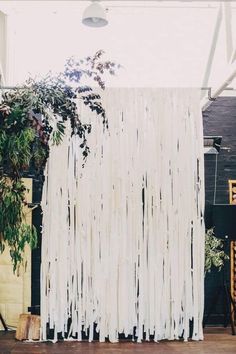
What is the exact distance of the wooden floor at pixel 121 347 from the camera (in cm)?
475

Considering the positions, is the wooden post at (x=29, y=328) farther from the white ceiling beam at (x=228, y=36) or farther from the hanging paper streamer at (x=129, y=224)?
the white ceiling beam at (x=228, y=36)

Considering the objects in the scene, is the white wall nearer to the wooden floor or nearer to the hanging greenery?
the hanging greenery

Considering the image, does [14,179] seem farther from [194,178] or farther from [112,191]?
[194,178]

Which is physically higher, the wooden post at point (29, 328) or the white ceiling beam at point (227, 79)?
the white ceiling beam at point (227, 79)

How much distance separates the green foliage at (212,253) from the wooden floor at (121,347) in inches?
35.2

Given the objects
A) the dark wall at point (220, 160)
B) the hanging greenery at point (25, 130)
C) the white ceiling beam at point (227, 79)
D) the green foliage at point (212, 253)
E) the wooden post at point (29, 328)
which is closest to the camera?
the hanging greenery at point (25, 130)

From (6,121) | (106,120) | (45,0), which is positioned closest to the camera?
(6,121)

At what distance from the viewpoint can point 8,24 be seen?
611 cm

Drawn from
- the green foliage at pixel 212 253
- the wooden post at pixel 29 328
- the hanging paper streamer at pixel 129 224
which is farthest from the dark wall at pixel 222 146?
the wooden post at pixel 29 328

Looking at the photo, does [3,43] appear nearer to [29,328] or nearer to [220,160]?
[220,160]

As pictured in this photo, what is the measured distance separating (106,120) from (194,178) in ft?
3.63

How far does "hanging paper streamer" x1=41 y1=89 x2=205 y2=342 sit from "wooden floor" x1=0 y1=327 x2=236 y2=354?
0.12 metres

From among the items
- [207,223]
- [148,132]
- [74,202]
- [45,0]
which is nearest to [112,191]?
[74,202]

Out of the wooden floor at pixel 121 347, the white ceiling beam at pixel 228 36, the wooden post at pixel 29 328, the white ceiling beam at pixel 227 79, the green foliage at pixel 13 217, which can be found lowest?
the wooden floor at pixel 121 347
